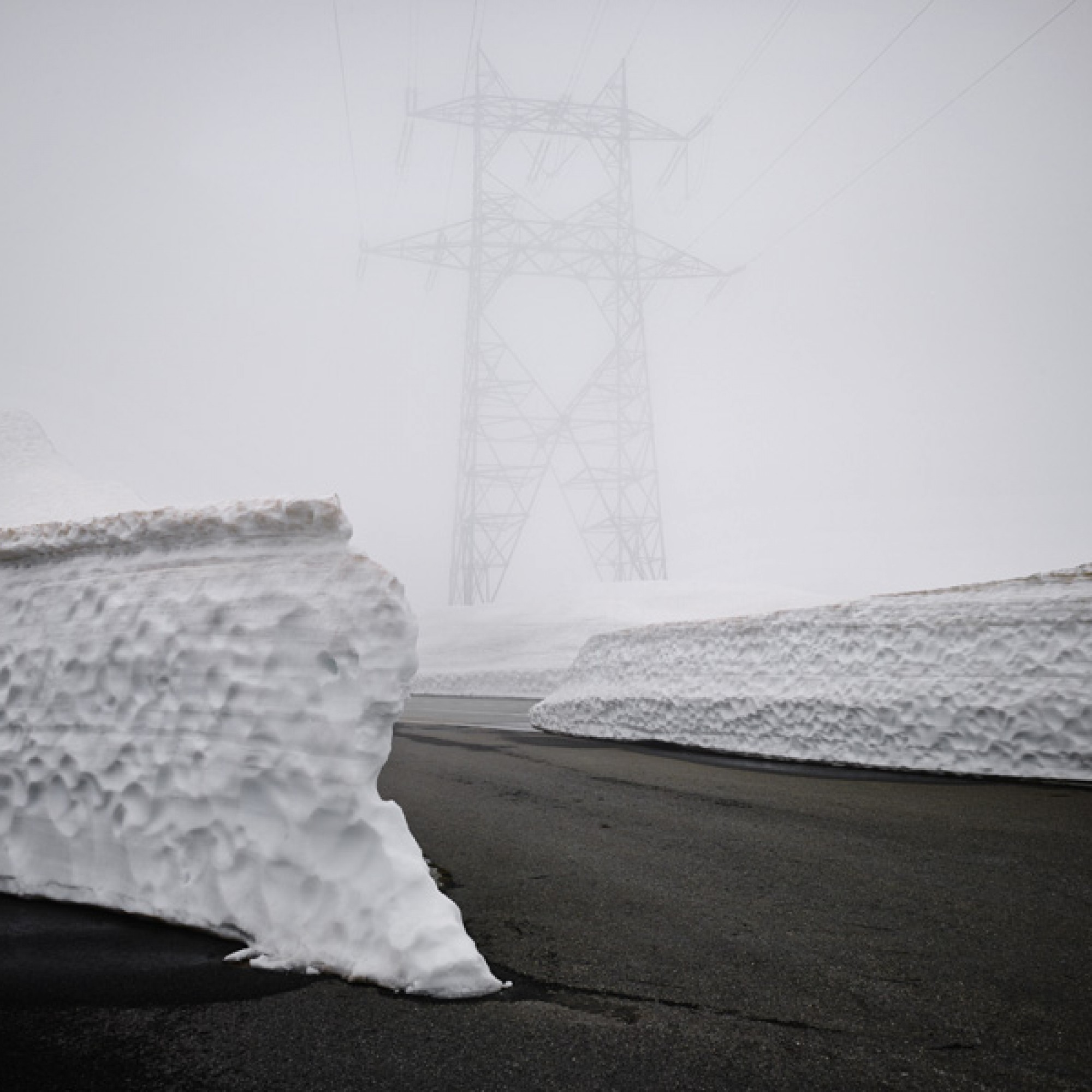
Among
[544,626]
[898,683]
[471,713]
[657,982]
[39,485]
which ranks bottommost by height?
[471,713]

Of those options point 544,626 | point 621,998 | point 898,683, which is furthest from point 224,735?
point 544,626

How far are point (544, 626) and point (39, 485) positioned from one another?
39.2ft

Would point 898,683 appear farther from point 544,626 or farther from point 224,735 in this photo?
point 544,626

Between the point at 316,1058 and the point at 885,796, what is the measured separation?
454 centimetres

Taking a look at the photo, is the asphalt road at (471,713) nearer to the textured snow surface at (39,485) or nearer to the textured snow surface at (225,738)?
the textured snow surface at (39,485)

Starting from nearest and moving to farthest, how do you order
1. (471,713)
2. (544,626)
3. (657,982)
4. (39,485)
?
(657,982), (39,485), (471,713), (544,626)

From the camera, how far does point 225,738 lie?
2.86m

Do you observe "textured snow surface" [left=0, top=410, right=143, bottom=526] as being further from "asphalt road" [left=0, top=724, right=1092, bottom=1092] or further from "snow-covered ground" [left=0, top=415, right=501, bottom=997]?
"asphalt road" [left=0, top=724, right=1092, bottom=1092]

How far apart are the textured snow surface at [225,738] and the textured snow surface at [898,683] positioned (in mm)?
5336

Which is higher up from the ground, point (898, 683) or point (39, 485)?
point (39, 485)

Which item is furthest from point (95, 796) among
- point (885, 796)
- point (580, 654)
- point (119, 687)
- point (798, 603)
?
point (798, 603)

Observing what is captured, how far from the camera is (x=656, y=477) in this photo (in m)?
22.6

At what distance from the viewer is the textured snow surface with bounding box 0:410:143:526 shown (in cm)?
1149

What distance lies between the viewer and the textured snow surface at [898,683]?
19.6 ft
